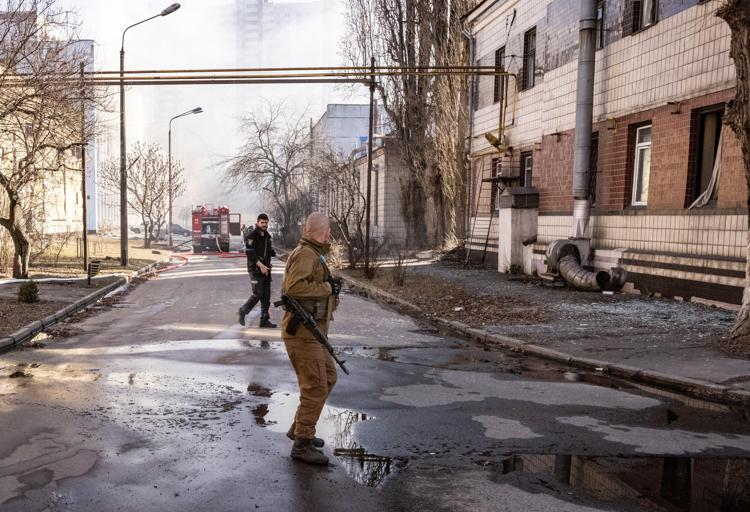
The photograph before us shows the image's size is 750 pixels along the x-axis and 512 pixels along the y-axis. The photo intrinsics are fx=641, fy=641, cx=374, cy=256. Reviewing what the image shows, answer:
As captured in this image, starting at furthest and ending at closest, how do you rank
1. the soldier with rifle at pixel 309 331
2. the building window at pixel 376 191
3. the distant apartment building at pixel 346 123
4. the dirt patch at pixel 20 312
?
the distant apartment building at pixel 346 123 → the building window at pixel 376 191 → the dirt patch at pixel 20 312 → the soldier with rifle at pixel 309 331

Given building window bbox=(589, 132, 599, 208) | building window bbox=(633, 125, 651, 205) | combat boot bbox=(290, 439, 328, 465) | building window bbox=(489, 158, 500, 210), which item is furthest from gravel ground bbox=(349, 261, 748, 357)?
building window bbox=(489, 158, 500, 210)

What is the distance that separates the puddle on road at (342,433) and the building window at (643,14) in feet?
38.1

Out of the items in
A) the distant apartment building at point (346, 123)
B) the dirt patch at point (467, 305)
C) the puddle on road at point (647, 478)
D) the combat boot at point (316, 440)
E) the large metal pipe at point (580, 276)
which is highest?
the distant apartment building at point (346, 123)

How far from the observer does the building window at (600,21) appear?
50.4 ft

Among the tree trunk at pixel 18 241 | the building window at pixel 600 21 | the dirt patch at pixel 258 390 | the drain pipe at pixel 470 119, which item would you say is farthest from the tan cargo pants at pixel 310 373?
the drain pipe at pixel 470 119

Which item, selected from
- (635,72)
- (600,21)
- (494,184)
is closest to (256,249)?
(635,72)

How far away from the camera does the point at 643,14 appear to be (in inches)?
549

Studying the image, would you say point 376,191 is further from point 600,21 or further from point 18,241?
point 600,21

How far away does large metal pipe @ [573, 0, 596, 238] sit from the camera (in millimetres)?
15078

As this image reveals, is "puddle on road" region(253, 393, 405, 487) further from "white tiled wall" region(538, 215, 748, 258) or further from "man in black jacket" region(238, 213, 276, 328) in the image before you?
"white tiled wall" region(538, 215, 748, 258)

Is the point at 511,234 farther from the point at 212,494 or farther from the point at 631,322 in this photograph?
the point at 212,494

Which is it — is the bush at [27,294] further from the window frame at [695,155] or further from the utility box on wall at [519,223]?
the window frame at [695,155]

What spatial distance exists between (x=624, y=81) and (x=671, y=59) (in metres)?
1.71

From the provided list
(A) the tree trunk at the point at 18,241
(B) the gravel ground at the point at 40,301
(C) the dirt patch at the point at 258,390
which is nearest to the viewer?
(C) the dirt patch at the point at 258,390
